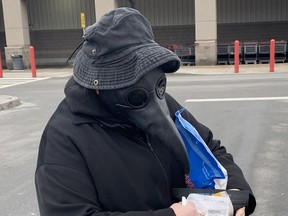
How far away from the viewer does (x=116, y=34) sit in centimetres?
141

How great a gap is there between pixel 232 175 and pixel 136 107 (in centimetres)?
68

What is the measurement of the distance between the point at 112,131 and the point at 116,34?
0.35 metres

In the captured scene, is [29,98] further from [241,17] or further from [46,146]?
[241,17]

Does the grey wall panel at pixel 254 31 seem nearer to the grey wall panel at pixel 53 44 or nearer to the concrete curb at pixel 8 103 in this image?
the grey wall panel at pixel 53 44

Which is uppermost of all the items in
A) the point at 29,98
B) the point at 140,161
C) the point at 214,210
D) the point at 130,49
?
the point at 130,49

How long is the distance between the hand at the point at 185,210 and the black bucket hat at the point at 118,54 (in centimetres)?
47

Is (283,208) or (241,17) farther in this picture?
(241,17)

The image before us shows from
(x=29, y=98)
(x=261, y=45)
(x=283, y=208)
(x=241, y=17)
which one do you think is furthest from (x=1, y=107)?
(x=241, y=17)

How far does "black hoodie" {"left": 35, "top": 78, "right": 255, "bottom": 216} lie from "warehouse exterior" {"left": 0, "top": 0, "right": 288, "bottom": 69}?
64.0 feet

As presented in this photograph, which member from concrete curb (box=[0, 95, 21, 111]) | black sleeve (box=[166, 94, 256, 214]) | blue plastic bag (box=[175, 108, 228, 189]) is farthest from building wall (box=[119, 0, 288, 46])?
blue plastic bag (box=[175, 108, 228, 189])

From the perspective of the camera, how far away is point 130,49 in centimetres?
141

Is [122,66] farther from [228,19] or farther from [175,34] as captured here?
[175,34]

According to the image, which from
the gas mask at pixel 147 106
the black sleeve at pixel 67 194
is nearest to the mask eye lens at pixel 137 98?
the gas mask at pixel 147 106

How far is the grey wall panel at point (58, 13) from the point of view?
26156mm
